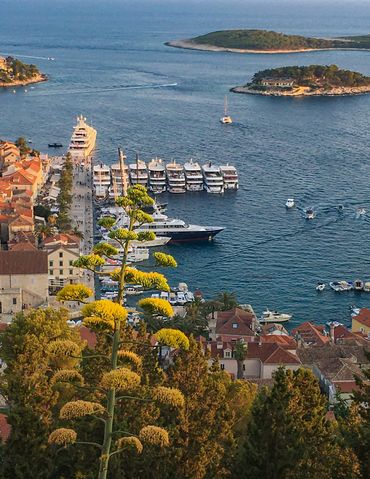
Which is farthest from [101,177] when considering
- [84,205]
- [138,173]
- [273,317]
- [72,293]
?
[72,293]

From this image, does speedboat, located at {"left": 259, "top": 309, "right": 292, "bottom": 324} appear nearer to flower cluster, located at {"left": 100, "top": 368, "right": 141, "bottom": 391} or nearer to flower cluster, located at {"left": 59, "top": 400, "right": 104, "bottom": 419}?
flower cluster, located at {"left": 59, "top": 400, "right": 104, "bottom": 419}

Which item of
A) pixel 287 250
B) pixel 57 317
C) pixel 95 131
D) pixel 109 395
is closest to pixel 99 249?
pixel 109 395

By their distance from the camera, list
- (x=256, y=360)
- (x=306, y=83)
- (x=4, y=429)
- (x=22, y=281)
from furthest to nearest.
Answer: (x=306, y=83), (x=22, y=281), (x=256, y=360), (x=4, y=429)

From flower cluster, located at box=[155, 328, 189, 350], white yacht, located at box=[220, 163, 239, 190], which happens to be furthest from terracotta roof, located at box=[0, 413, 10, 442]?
white yacht, located at box=[220, 163, 239, 190]

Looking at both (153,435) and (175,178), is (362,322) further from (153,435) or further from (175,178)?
(175,178)

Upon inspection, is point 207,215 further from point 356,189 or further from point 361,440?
point 361,440

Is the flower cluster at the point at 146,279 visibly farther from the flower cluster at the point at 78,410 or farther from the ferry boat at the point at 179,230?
the ferry boat at the point at 179,230

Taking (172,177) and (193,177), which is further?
(193,177)
